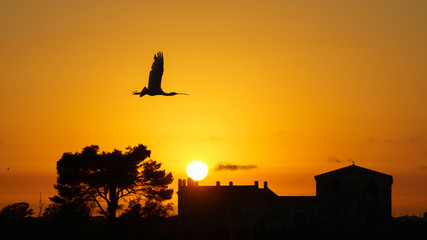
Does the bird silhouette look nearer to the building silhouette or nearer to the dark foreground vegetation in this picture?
the dark foreground vegetation

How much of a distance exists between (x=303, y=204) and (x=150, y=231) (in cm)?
1313

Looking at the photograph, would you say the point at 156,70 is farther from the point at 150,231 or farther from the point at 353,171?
the point at 353,171

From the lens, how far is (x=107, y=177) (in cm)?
6612

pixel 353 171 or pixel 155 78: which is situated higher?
pixel 155 78

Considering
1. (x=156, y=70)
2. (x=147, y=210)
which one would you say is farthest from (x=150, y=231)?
(x=156, y=70)

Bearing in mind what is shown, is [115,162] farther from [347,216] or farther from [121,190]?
[347,216]

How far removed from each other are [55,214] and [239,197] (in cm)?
1570

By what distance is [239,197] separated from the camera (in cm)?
6812

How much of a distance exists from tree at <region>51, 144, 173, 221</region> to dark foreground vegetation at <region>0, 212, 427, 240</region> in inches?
77.6

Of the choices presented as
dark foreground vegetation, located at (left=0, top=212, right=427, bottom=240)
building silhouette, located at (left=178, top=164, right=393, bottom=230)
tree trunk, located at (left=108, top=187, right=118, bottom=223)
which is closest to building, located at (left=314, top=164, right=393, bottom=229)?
building silhouette, located at (left=178, top=164, right=393, bottom=230)

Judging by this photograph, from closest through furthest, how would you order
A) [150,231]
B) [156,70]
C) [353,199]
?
1. [156,70]
2. [150,231]
3. [353,199]

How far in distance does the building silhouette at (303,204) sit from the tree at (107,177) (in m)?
3.54

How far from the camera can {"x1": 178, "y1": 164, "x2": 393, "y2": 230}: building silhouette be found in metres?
62.8

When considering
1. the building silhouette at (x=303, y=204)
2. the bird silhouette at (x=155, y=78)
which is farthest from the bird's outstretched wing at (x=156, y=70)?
the building silhouette at (x=303, y=204)
